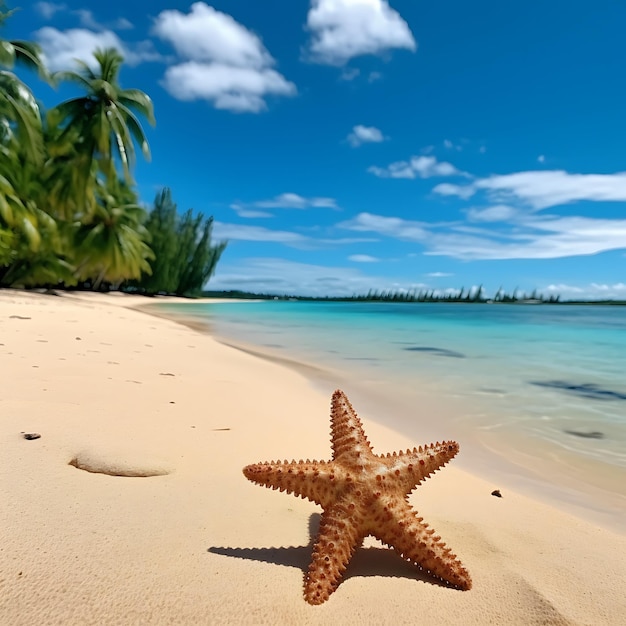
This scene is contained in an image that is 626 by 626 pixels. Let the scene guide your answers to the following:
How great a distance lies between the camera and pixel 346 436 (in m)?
2.06

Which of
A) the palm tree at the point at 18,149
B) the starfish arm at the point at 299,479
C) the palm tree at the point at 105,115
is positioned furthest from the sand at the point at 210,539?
the palm tree at the point at 105,115

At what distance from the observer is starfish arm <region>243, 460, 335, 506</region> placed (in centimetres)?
182

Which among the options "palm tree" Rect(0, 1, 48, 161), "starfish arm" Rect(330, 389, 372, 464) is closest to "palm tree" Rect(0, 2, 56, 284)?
"palm tree" Rect(0, 1, 48, 161)

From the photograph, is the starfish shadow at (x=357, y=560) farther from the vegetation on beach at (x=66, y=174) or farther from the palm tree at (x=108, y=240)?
the palm tree at (x=108, y=240)

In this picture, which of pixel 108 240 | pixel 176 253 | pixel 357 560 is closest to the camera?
pixel 357 560

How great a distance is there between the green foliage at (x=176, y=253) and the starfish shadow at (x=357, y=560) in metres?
61.2

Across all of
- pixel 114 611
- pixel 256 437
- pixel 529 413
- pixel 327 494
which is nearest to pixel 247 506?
pixel 327 494

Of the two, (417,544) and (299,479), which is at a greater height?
(299,479)

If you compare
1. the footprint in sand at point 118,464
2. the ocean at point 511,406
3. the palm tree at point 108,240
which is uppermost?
the palm tree at point 108,240

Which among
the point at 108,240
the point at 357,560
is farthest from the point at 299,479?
the point at 108,240

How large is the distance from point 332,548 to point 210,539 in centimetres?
59

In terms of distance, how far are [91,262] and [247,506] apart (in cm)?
4294

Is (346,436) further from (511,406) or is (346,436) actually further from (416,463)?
(511,406)

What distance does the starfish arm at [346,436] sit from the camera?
1949mm
